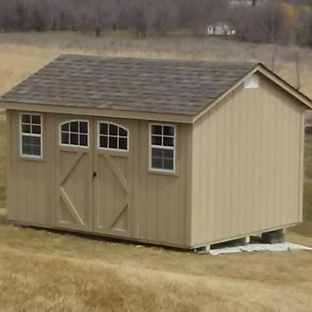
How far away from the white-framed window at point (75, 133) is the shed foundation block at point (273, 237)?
3.59 metres

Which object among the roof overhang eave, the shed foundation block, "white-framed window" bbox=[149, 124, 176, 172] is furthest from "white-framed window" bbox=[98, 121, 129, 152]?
the shed foundation block

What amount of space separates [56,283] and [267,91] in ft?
24.4

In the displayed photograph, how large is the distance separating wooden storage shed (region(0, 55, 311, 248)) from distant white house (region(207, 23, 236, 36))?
2401 inches

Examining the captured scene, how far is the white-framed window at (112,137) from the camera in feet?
57.8

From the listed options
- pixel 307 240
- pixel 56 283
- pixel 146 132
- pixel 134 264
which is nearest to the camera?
pixel 56 283

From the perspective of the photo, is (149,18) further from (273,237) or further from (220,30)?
(273,237)

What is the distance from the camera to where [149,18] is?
82750mm

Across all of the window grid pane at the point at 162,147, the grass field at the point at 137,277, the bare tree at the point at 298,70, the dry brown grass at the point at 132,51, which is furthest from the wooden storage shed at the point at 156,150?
the dry brown grass at the point at 132,51

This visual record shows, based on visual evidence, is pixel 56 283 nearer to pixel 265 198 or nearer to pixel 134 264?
pixel 134 264

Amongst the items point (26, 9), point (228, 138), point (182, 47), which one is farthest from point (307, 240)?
point (26, 9)

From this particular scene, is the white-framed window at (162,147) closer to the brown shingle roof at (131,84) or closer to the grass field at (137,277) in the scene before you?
the brown shingle roof at (131,84)

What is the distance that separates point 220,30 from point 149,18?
5.33 metres

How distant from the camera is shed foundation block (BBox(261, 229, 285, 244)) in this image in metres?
19.2

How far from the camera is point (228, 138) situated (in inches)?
698
